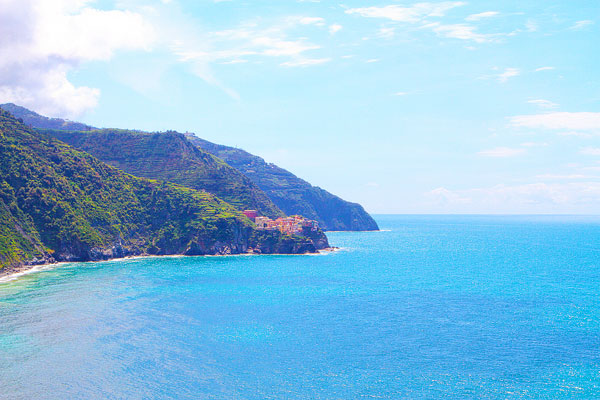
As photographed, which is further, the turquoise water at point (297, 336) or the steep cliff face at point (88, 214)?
the steep cliff face at point (88, 214)

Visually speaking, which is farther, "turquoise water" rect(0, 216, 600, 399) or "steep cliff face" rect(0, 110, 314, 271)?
"steep cliff face" rect(0, 110, 314, 271)

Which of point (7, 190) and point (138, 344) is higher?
point (7, 190)

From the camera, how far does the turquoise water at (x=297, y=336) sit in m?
51.6

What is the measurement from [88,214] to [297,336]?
11917cm

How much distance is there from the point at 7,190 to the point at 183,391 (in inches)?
4937

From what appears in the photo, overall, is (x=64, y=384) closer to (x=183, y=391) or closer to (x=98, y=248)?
(x=183, y=391)

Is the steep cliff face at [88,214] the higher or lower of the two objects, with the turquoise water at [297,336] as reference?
higher

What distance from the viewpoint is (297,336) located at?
69938 mm

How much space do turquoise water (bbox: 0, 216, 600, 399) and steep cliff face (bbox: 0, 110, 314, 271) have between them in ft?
66.7

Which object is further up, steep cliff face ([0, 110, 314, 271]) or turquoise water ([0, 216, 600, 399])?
steep cliff face ([0, 110, 314, 271])

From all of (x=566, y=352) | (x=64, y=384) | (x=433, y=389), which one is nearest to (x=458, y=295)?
(x=566, y=352)

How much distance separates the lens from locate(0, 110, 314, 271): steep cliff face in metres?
141

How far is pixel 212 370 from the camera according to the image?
55969 mm

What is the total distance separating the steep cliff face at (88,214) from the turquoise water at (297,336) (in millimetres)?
20325
